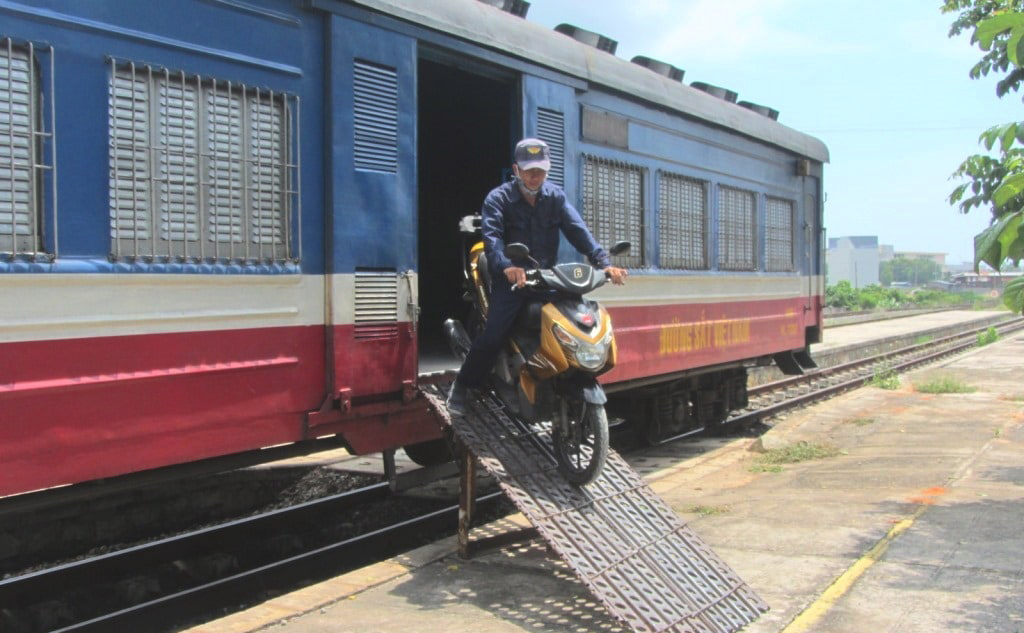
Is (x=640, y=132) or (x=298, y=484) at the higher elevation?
(x=640, y=132)

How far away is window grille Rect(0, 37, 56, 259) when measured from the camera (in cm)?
388

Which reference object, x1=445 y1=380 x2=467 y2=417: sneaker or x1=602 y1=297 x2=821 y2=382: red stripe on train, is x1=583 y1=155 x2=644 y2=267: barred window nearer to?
x1=602 y1=297 x2=821 y2=382: red stripe on train

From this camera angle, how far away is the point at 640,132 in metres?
8.09

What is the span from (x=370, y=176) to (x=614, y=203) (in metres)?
2.85

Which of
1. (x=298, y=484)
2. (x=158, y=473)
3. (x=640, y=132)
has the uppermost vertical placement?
(x=640, y=132)

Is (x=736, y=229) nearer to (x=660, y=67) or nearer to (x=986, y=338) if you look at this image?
(x=660, y=67)

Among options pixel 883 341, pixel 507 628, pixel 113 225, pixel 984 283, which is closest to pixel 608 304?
pixel 507 628

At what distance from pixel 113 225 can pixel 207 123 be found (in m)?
0.74

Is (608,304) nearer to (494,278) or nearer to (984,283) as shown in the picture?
(494,278)

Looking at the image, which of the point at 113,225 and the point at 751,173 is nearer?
the point at 113,225

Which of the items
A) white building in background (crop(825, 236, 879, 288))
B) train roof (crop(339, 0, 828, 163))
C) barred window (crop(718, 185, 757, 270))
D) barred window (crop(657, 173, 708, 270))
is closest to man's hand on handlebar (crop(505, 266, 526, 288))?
train roof (crop(339, 0, 828, 163))

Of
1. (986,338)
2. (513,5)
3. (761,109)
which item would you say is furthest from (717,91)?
(986,338)

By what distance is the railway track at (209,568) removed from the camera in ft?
15.7

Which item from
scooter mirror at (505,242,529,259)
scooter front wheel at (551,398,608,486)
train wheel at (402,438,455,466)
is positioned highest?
scooter mirror at (505,242,529,259)
